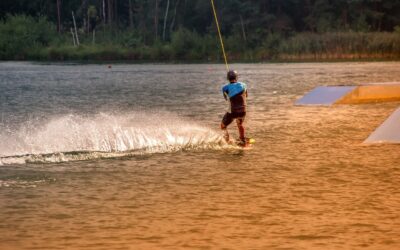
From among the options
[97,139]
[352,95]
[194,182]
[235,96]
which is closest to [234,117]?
[235,96]

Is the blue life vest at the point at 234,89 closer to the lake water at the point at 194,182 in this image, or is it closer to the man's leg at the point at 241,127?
the man's leg at the point at 241,127

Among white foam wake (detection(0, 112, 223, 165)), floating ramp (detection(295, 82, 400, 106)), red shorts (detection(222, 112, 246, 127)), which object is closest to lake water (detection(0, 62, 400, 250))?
white foam wake (detection(0, 112, 223, 165))

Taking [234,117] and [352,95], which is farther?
[352,95]

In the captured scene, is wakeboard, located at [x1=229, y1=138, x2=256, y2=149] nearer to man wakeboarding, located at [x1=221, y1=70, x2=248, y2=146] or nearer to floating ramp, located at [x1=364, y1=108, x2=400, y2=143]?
man wakeboarding, located at [x1=221, y1=70, x2=248, y2=146]

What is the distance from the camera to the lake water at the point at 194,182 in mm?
9219

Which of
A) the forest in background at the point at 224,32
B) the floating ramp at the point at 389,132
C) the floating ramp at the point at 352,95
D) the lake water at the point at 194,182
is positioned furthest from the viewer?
the forest in background at the point at 224,32

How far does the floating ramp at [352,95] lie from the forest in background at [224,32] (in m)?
41.8

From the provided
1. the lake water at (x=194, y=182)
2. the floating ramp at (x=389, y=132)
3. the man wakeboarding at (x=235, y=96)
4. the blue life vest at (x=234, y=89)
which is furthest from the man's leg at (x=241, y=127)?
the floating ramp at (x=389, y=132)

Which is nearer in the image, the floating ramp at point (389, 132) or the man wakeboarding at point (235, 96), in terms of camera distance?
the man wakeboarding at point (235, 96)

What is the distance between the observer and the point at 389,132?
1720cm

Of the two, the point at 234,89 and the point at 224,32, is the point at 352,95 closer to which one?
the point at 234,89

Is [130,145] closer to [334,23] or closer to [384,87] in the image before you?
[384,87]

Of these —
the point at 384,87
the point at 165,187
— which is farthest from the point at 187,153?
the point at 384,87

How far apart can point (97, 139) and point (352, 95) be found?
1112 centimetres
